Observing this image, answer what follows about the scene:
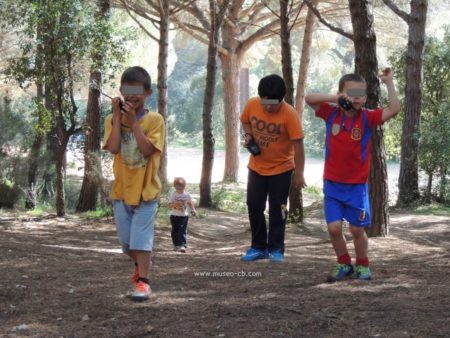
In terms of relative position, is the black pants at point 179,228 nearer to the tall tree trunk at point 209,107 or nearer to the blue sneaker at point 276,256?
the blue sneaker at point 276,256

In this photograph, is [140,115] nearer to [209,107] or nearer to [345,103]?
[345,103]

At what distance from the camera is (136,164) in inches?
195

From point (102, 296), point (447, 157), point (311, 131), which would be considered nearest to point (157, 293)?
point (102, 296)

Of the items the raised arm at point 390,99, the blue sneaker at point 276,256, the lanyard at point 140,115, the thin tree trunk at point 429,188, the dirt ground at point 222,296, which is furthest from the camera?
the thin tree trunk at point 429,188

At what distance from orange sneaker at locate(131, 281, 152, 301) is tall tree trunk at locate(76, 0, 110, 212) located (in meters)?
8.25

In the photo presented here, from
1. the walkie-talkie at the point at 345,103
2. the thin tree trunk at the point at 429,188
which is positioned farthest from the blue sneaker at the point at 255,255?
the thin tree trunk at the point at 429,188

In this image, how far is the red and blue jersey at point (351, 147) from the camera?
5641 millimetres

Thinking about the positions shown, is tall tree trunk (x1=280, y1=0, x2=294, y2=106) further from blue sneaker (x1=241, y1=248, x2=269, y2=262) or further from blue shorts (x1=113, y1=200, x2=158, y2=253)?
blue shorts (x1=113, y1=200, x2=158, y2=253)

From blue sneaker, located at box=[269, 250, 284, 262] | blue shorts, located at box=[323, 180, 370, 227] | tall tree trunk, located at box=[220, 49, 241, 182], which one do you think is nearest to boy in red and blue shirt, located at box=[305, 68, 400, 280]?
blue shorts, located at box=[323, 180, 370, 227]

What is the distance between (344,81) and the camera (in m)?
5.64

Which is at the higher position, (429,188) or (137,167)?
(137,167)

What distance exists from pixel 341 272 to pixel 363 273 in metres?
0.17

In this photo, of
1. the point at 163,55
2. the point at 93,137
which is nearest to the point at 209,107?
the point at 163,55

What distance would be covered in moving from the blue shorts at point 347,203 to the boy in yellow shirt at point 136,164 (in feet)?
4.70
